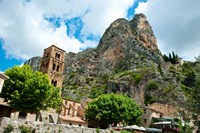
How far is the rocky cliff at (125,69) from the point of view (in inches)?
2768

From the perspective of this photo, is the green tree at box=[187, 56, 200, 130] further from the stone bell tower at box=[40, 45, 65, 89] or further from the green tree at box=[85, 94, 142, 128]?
the stone bell tower at box=[40, 45, 65, 89]

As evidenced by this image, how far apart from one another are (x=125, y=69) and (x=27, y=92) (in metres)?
71.0

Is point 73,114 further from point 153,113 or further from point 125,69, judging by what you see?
point 125,69

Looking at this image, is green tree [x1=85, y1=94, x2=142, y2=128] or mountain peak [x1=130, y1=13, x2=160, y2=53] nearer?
green tree [x1=85, y1=94, x2=142, y2=128]

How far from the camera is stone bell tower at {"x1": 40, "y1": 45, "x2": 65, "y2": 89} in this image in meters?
66.2

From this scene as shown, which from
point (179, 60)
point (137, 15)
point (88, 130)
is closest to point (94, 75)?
point (179, 60)

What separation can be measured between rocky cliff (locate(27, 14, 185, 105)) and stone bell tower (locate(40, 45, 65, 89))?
20313mm

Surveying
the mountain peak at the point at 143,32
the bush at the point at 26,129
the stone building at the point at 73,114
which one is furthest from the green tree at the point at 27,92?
the mountain peak at the point at 143,32

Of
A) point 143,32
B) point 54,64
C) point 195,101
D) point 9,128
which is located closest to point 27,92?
point 9,128

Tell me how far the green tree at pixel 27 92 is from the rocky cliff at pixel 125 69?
3967cm

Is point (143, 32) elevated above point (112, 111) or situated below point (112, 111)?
above

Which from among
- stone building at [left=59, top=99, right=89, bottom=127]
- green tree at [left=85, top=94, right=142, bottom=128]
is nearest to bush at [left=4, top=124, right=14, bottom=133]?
green tree at [left=85, top=94, right=142, bottom=128]

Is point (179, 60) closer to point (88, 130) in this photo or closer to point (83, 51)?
point (83, 51)

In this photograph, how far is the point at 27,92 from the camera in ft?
117
